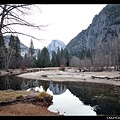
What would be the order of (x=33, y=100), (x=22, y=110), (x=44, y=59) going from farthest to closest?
1. (x=44, y=59)
2. (x=33, y=100)
3. (x=22, y=110)

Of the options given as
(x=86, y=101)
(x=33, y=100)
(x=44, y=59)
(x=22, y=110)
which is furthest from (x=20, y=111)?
(x=44, y=59)

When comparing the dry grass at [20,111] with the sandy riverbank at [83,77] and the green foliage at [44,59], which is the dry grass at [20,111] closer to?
the sandy riverbank at [83,77]

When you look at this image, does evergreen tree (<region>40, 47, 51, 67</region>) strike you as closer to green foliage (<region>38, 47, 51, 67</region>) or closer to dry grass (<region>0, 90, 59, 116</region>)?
green foliage (<region>38, 47, 51, 67</region>)

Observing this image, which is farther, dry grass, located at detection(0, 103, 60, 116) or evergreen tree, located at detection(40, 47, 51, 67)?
evergreen tree, located at detection(40, 47, 51, 67)

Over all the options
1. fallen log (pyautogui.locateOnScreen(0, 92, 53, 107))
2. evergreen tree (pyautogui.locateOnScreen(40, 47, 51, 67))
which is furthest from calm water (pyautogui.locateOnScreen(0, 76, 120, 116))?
evergreen tree (pyautogui.locateOnScreen(40, 47, 51, 67))

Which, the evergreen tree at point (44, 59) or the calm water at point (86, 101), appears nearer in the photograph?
the calm water at point (86, 101)

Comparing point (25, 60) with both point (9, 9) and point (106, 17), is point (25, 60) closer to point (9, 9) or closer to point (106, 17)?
point (9, 9)

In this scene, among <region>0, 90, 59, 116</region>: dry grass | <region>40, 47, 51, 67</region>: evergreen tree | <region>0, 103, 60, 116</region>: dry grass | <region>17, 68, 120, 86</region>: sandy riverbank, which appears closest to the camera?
<region>0, 103, 60, 116</region>: dry grass

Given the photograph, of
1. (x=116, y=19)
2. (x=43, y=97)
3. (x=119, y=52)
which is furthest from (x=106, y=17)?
(x=43, y=97)

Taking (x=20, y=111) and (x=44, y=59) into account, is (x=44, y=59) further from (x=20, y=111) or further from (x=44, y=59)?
(x=20, y=111)

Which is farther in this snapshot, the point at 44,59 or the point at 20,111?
the point at 44,59

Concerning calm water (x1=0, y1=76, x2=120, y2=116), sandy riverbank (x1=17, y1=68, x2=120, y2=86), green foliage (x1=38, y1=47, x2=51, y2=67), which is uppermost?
green foliage (x1=38, y1=47, x2=51, y2=67)

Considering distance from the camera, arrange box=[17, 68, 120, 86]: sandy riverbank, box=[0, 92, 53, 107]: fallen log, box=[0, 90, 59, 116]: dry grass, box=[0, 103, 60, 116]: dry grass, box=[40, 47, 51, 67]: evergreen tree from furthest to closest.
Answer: box=[40, 47, 51, 67]: evergreen tree < box=[17, 68, 120, 86]: sandy riverbank < box=[0, 92, 53, 107]: fallen log < box=[0, 90, 59, 116]: dry grass < box=[0, 103, 60, 116]: dry grass

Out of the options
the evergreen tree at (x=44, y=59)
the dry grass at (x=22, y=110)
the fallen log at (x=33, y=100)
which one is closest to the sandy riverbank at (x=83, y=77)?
the fallen log at (x=33, y=100)
